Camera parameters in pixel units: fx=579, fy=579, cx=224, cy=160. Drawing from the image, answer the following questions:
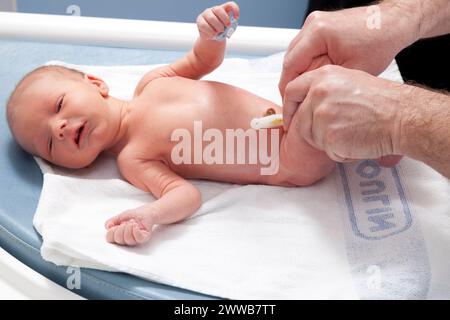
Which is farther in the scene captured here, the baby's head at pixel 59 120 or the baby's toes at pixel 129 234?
the baby's head at pixel 59 120

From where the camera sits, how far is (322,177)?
43.7 inches

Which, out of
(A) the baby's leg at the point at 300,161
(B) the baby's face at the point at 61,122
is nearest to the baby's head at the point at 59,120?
(B) the baby's face at the point at 61,122

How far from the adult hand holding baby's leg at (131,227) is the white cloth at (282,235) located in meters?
0.02

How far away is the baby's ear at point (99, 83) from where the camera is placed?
1206mm

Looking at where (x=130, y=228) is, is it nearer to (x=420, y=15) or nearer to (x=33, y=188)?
(x=33, y=188)

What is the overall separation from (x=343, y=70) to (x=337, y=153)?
132mm

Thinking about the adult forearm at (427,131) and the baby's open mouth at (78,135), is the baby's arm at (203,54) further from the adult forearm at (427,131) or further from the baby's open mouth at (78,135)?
the adult forearm at (427,131)

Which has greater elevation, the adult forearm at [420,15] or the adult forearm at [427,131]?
the adult forearm at [420,15]

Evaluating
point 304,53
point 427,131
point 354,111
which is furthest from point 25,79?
point 427,131

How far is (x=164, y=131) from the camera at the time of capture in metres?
1.13

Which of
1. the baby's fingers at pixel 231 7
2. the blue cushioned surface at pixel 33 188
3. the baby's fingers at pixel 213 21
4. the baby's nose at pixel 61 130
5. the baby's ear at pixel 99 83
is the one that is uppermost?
the baby's fingers at pixel 231 7

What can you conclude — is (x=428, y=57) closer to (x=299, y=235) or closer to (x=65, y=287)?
(x=299, y=235)

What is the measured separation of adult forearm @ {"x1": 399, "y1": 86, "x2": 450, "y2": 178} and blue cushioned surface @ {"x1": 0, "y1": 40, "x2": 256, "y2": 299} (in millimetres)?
404

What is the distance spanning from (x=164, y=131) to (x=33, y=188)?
27 centimetres
